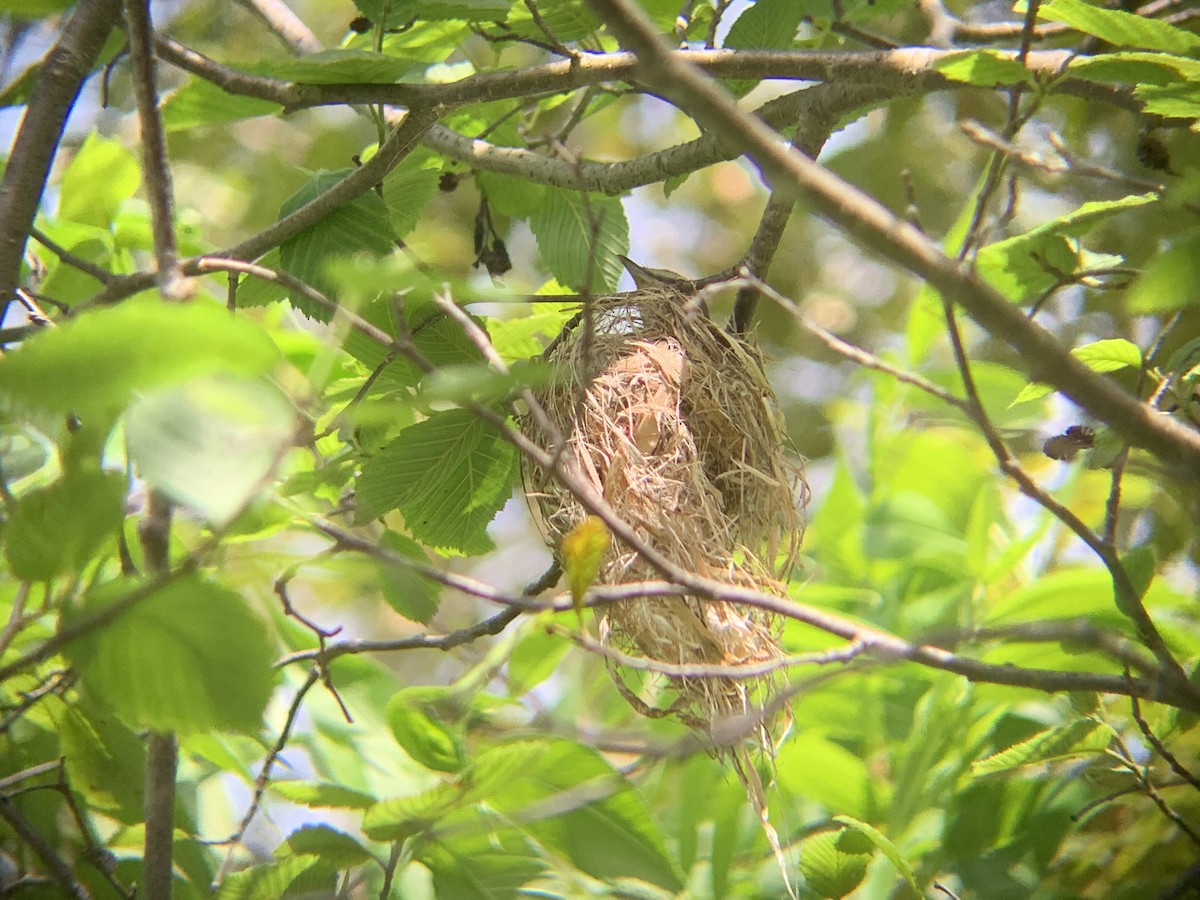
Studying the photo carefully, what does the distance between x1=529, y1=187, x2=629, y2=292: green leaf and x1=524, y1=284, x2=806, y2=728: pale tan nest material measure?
13cm

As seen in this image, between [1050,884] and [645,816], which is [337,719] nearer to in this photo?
[645,816]

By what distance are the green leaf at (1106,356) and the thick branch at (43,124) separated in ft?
3.44

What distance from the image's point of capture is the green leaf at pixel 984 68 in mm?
826

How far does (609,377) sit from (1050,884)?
90 centimetres

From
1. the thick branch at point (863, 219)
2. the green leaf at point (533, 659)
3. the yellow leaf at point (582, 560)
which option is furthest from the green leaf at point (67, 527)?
the green leaf at point (533, 659)

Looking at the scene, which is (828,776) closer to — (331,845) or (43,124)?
(331,845)

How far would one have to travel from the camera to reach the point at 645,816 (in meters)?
1.15

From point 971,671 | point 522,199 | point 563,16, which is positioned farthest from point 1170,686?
point 522,199

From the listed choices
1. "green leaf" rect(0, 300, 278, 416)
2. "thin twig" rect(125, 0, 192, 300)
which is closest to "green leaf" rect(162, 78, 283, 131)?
"thin twig" rect(125, 0, 192, 300)

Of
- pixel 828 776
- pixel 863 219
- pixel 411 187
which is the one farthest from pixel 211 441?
pixel 828 776

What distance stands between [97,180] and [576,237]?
709 mm

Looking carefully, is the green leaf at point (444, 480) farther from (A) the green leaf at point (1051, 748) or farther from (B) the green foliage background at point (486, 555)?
(A) the green leaf at point (1051, 748)

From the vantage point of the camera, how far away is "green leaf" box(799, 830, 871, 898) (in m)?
1.07

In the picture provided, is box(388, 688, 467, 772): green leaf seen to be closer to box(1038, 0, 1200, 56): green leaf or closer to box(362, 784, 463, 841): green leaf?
box(362, 784, 463, 841): green leaf
